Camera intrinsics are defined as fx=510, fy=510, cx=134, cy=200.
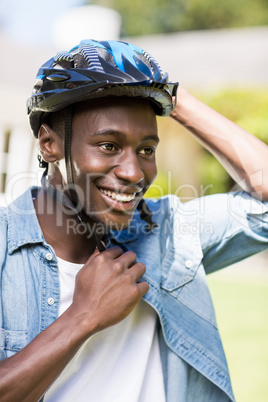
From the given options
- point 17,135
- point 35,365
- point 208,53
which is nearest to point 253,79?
point 208,53

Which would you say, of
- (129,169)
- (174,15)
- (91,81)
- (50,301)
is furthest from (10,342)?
(174,15)

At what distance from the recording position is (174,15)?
142 ft

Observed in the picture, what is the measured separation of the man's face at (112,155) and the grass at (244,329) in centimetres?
347

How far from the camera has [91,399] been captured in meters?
2.26

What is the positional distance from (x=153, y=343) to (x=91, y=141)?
3.36ft

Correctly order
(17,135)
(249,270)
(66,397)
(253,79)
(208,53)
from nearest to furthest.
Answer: (66,397) < (17,135) < (249,270) < (253,79) < (208,53)

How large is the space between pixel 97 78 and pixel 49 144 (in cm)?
45

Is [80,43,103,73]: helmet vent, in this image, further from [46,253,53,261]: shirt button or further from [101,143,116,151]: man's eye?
[46,253,53,261]: shirt button

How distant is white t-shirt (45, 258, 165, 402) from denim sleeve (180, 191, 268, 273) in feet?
1.65

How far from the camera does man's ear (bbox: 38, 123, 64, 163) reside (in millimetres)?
2430

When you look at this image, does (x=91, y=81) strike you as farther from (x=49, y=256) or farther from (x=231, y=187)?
(x=231, y=187)

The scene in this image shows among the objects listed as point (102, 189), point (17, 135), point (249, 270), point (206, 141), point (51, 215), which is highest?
point (206, 141)

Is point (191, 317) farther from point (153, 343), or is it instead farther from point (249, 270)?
point (249, 270)

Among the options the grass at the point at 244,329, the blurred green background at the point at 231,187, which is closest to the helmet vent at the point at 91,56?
the blurred green background at the point at 231,187
